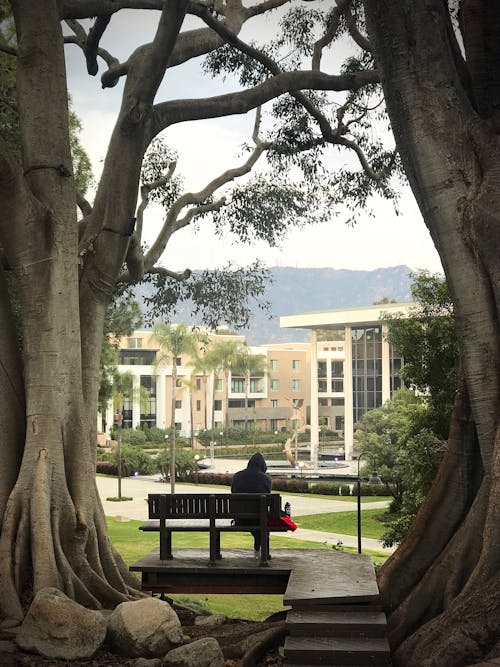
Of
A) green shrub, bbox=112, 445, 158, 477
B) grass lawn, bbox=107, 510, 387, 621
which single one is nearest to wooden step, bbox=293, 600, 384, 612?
grass lawn, bbox=107, 510, 387, 621

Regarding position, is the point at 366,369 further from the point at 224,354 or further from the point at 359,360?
the point at 224,354

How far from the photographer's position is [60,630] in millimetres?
7402

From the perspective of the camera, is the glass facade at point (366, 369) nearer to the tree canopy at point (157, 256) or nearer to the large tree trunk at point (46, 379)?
the tree canopy at point (157, 256)

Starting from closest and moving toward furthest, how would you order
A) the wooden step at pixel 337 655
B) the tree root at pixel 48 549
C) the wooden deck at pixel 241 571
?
the wooden step at pixel 337 655 → the wooden deck at pixel 241 571 → the tree root at pixel 48 549

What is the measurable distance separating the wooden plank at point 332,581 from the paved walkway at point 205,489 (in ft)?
47.1

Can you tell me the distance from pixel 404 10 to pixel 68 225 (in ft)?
14.1

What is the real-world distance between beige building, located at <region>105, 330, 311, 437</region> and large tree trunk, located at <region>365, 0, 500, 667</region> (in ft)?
212

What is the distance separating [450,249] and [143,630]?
3.91 m

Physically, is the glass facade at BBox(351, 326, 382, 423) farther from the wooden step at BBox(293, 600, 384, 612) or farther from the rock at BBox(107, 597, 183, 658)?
the wooden step at BBox(293, 600, 384, 612)

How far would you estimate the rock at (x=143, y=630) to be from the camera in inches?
296

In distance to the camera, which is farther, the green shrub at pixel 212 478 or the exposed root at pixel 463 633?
the green shrub at pixel 212 478

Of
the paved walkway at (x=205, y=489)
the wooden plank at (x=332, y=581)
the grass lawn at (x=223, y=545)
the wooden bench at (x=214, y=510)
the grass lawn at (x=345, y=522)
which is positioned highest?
the wooden bench at (x=214, y=510)

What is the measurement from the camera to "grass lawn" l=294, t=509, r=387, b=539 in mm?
28375

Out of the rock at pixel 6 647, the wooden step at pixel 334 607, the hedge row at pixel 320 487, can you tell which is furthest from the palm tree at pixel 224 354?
the wooden step at pixel 334 607
